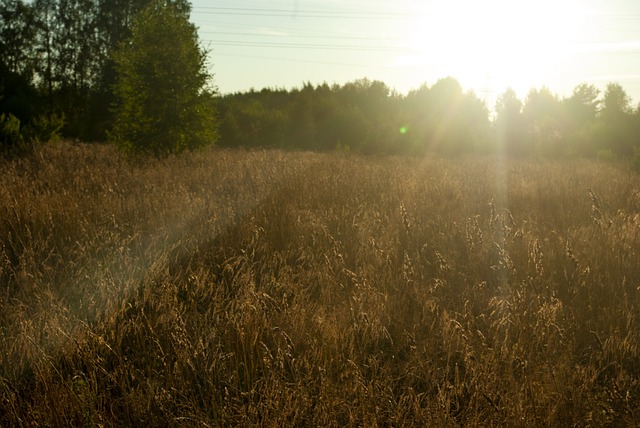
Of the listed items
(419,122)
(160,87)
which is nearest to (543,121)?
(419,122)

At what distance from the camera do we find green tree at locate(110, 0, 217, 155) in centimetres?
1298

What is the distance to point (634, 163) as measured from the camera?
42.5 ft

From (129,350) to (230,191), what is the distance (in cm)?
418

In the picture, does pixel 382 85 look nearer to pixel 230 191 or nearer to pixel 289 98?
pixel 289 98

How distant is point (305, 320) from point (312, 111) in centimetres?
2963

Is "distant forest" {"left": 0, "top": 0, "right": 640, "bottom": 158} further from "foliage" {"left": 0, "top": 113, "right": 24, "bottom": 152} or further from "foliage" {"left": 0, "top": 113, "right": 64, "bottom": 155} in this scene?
"foliage" {"left": 0, "top": 113, "right": 24, "bottom": 152}

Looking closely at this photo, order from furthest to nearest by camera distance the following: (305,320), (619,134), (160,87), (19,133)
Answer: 1. (619,134)
2. (19,133)
3. (160,87)
4. (305,320)

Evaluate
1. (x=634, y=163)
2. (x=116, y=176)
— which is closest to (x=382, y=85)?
(x=634, y=163)

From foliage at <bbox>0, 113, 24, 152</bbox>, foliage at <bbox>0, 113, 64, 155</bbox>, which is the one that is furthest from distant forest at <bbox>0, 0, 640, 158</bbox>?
foliage at <bbox>0, 113, 24, 152</bbox>

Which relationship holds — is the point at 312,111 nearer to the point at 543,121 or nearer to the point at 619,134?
the point at 543,121

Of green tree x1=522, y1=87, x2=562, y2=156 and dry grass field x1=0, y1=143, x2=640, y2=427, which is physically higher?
green tree x1=522, y1=87, x2=562, y2=156

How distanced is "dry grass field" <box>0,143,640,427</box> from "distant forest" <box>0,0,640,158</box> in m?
20.7

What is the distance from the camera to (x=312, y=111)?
103 ft

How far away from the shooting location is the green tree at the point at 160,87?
13.0 metres
